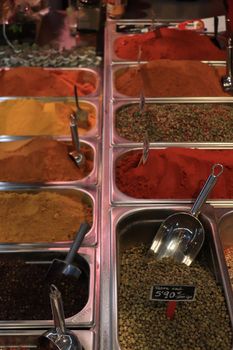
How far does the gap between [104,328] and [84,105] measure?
52.3 inches

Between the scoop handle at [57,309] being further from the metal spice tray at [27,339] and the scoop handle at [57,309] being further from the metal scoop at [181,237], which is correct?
the metal scoop at [181,237]

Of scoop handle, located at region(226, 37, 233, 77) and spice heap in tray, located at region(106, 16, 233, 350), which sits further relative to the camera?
scoop handle, located at region(226, 37, 233, 77)

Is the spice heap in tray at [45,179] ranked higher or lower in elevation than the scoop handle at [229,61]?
lower

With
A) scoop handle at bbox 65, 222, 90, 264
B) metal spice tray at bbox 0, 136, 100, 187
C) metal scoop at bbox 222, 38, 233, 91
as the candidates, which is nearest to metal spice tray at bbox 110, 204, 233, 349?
scoop handle at bbox 65, 222, 90, 264

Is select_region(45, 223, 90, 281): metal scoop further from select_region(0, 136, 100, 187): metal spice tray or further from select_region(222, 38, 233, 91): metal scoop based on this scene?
select_region(222, 38, 233, 91): metal scoop

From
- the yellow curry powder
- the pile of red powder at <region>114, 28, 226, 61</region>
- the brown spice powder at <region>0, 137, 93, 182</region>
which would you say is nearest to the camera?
the brown spice powder at <region>0, 137, 93, 182</region>

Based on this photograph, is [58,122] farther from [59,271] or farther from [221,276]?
[221,276]

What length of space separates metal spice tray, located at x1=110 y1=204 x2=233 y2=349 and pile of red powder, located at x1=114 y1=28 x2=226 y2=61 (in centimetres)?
120

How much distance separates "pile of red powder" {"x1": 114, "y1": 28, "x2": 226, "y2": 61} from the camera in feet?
8.50

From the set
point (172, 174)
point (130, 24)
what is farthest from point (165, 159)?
point (130, 24)

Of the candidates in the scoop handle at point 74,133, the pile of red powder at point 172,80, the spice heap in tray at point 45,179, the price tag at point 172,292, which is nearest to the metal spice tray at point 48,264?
the spice heap in tray at point 45,179

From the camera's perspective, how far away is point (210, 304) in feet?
4.67

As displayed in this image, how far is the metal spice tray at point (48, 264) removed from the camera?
1352mm

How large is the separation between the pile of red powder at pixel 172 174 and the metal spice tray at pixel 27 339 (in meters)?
0.62
